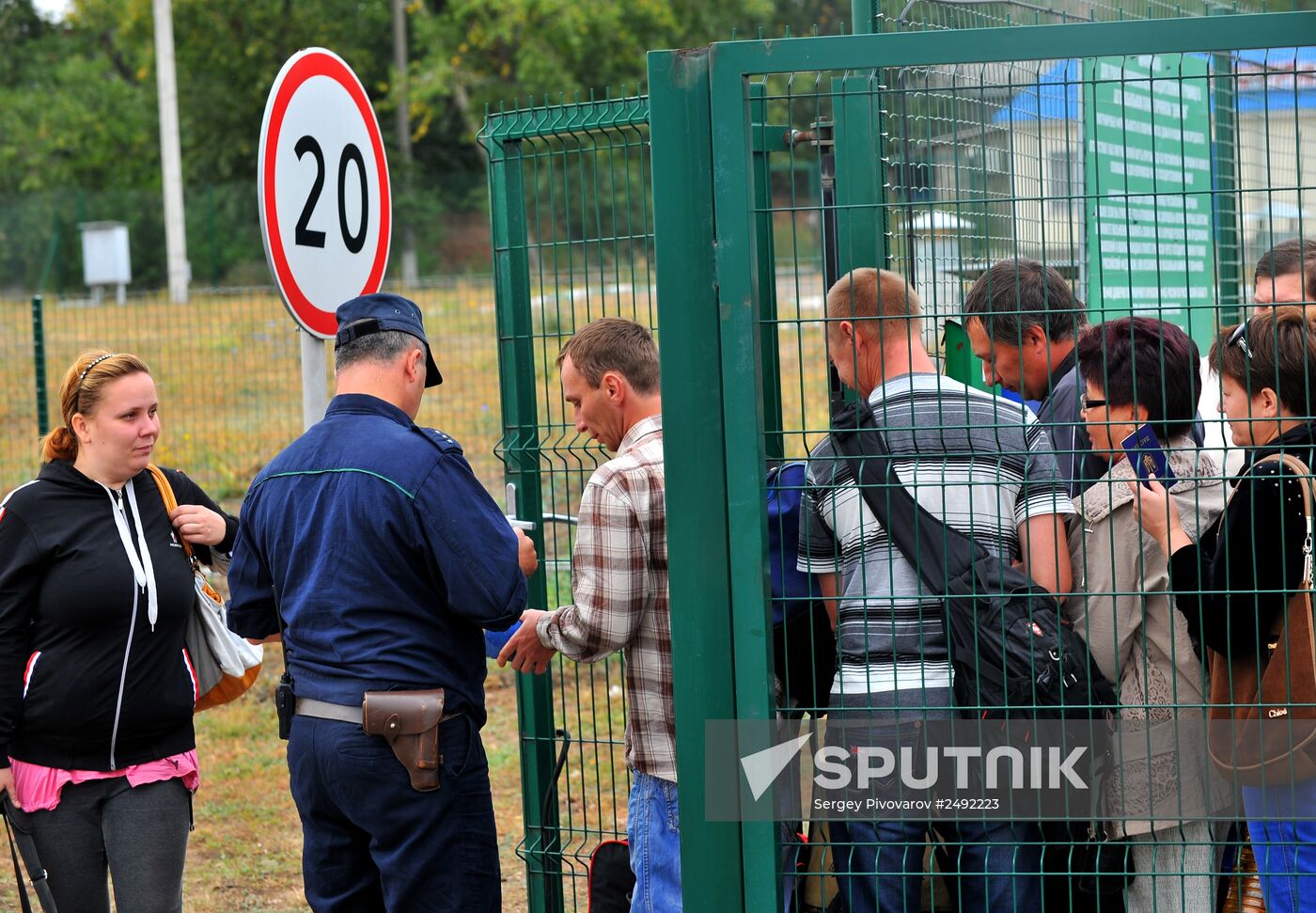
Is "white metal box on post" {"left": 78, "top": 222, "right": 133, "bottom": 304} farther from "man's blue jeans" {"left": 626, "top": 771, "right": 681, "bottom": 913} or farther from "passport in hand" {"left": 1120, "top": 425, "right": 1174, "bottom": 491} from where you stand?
"passport in hand" {"left": 1120, "top": 425, "right": 1174, "bottom": 491}

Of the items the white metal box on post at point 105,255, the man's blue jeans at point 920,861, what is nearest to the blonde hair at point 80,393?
the man's blue jeans at point 920,861

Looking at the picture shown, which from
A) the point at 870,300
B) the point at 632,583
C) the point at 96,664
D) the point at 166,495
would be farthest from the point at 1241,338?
the point at 96,664

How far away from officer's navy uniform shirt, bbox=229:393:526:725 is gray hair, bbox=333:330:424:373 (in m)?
0.11

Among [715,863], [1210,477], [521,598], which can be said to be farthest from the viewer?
[521,598]

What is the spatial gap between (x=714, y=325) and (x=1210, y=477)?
3.30 ft

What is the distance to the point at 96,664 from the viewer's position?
352 centimetres

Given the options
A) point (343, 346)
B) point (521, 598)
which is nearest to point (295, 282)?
point (343, 346)

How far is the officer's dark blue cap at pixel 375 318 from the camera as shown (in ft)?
11.0

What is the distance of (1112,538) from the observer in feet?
8.92

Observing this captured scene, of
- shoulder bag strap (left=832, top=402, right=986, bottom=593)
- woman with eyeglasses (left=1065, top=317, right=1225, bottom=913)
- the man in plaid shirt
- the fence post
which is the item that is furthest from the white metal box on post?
woman with eyeglasses (left=1065, top=317, right=1225, bottom=913)

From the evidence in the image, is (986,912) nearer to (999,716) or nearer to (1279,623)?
(999,716)

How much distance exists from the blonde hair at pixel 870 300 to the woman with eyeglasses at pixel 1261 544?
0.62 m

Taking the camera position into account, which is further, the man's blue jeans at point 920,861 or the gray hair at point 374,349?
the gray hair at point 374,349

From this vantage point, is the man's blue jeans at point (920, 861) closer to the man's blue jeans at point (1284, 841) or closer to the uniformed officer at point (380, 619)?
the man's blue jeans at point (1284, 841)
